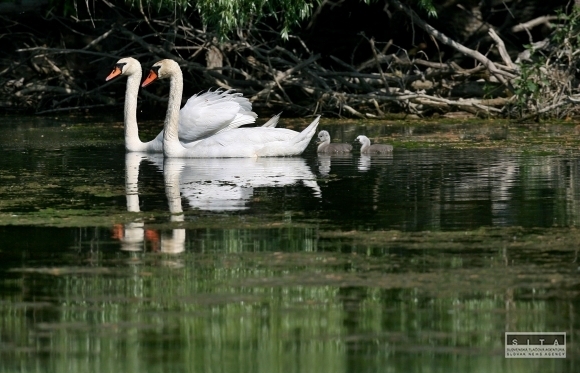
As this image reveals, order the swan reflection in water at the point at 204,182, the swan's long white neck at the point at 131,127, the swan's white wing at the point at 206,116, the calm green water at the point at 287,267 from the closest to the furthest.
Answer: the calm green water at the point at 287,267, the swan reflection in water at the point at 204,182, the swan's white wing at the point at 206,116, the swan's long white neck at the point at 131,127

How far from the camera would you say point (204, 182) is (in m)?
12.9

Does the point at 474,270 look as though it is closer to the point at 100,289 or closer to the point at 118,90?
the point at 100,289

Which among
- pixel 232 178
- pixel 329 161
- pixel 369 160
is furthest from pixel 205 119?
pixel 232 178

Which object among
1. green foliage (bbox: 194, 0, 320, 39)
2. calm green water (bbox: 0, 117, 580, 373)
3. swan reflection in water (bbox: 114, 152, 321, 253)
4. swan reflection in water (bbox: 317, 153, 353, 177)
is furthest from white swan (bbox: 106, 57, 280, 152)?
calm green water (bbox: 0, 117, 580, 373)

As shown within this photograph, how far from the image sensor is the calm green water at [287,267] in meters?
6.54

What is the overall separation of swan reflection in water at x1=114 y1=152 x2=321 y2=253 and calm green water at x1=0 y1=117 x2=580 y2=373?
36 millimetres

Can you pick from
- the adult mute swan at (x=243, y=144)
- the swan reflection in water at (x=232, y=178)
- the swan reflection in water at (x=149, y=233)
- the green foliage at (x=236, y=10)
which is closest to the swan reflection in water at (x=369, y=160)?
the swan reflection in water at (x=232, y=178)

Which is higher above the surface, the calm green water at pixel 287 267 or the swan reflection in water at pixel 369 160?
the swan reflection in water at pixel 369 160

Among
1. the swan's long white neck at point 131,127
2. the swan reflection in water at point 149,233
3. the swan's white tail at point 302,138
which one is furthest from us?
the swan's long white neck at point 131,127

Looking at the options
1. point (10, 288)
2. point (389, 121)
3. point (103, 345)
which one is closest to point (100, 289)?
point (10, 288)

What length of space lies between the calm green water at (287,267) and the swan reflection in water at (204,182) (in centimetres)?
4

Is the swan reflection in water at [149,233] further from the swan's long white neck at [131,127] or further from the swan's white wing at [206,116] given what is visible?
the swan's long white neck at [131,127]

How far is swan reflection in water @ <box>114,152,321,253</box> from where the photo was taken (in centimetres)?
964

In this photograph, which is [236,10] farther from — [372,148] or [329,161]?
[329,161]
